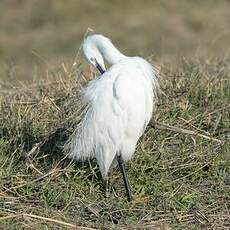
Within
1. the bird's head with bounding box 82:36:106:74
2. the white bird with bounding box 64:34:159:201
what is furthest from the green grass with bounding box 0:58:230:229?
the bird's head with bounding box 82:36:106:74

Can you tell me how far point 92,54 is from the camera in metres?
4.77

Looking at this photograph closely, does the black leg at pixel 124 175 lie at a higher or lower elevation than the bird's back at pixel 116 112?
lower

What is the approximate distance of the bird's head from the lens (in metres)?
4.77

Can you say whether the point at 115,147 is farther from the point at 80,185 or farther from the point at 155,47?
the point at 155,47

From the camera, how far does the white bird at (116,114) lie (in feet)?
13.7

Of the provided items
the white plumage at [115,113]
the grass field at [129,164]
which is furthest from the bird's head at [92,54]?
the white plumage at [115,113]

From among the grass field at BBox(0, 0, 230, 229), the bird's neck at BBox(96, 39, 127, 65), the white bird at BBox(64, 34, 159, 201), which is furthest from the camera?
the bird's neck at BBox(96, 39, 127, 65)

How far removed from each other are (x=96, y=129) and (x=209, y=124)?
1041mm

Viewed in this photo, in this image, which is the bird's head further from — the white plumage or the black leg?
the black leg

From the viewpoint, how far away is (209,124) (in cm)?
503

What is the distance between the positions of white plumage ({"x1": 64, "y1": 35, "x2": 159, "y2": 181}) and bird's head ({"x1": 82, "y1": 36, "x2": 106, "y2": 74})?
0.36 m

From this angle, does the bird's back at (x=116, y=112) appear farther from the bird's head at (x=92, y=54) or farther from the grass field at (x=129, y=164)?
the bird's head at (x=92, y=54)

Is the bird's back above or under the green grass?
above

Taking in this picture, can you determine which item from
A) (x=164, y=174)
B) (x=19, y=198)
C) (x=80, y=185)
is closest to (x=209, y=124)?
(x=164, y=174)
